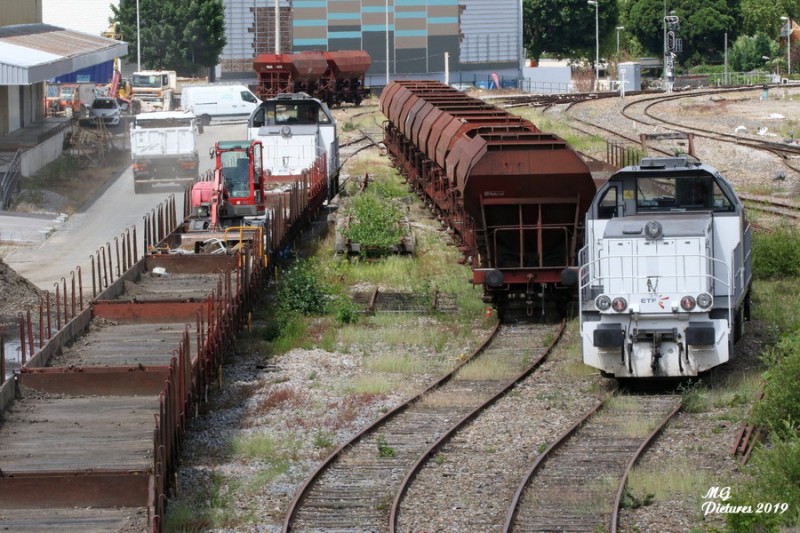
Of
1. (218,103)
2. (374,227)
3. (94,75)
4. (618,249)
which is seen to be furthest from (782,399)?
(94,75)

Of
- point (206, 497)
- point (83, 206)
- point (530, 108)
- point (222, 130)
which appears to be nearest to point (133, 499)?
point (206, 497)

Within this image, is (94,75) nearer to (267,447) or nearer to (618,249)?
(618,249)

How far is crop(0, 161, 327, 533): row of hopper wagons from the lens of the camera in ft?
36.2

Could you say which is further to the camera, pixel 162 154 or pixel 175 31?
pixel 175 31

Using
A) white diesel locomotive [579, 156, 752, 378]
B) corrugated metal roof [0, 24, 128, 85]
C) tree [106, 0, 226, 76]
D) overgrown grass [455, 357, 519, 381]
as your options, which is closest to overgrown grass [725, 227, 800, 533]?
white diesel locomotive [579, 156, 752, 378]

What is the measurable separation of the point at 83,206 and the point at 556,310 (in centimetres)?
1840

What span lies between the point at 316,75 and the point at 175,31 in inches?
976

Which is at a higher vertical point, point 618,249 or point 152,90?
point 152,90

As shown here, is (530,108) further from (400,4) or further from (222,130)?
(400,4)

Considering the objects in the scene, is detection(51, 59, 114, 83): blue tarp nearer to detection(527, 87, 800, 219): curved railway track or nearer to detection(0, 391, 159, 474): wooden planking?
detection(527, 87, 800, 219): curved railway track

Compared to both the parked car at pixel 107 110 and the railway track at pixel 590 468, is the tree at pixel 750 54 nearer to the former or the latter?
the parked car at pixel 107 110

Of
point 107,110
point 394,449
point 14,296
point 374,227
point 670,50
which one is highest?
point 670,50

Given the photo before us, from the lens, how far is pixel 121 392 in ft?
45.8
